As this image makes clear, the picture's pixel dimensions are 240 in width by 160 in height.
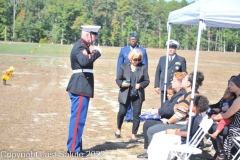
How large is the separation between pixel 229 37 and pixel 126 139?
312 feet

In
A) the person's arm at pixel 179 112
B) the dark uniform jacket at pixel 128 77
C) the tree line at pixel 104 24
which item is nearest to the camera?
the person's arm at pixel 179 112

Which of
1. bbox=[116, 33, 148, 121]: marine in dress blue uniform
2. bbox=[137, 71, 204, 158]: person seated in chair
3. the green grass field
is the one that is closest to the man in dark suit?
bbox=[116, 33, 148, 121]: marine in dress blue uniform

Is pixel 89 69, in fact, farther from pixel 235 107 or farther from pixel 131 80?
pixel 235 107

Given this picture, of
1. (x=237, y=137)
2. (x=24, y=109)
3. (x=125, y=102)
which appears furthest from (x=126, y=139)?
(x=24, y=109)

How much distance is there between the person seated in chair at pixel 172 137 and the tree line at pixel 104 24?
90594 millimetres

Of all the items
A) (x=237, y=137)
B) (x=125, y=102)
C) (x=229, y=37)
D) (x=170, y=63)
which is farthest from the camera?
(x=229, y=37)

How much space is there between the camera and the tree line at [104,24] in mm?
100438

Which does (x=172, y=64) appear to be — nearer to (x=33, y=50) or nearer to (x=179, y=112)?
(x=179, y=112)

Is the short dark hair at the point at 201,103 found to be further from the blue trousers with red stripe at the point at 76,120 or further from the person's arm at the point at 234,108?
the blue trousers with red stripe at the point at 76,120

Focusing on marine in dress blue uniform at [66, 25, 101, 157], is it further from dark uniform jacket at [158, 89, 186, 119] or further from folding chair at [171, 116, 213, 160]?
folding chair at [171, 116, 213, 160]

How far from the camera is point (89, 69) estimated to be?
638 centimetres

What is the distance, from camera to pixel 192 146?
550 cm

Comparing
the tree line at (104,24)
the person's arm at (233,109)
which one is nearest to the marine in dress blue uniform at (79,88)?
the person's arm at (233,109)

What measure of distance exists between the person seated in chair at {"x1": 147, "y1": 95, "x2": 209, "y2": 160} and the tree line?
90594 millimetres
